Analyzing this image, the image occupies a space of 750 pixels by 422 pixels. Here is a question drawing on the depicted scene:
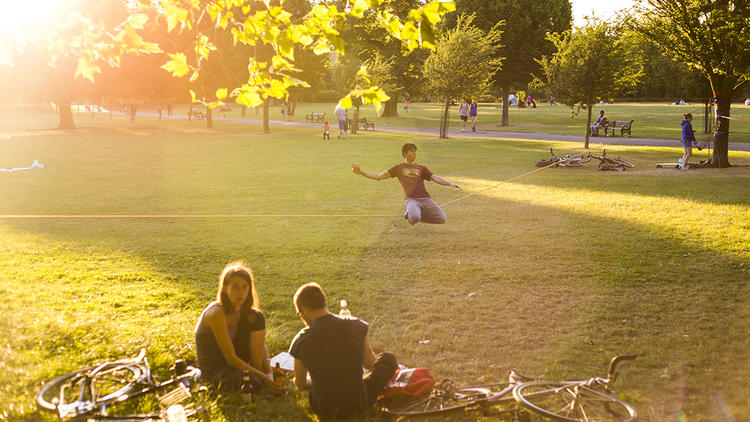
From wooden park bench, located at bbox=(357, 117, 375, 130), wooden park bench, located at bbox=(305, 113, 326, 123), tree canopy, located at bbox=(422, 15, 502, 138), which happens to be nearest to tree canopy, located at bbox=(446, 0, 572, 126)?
wooden park bench, located at bbox=(357, 117, 375, 130)

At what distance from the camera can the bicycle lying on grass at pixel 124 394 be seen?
17.5 feet

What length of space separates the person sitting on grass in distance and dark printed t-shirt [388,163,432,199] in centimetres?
693

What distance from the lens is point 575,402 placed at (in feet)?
17.1

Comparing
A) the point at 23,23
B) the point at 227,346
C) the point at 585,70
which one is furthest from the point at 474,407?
the point at 585,70

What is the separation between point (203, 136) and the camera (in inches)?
1711

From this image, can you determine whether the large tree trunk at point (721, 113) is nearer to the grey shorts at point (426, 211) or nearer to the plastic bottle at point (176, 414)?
the grey shorts at point (426, 211)

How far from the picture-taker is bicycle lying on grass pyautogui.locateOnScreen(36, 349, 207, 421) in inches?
210

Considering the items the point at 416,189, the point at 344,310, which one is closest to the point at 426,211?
the point at 416,189

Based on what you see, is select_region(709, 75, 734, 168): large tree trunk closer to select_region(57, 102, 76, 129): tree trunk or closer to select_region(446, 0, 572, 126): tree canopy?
select_region(446, 0, 572, 126): tree canopy

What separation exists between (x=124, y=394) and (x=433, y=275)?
17.1 feet

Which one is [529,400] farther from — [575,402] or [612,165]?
[612,165]

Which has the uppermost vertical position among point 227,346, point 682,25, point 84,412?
point 682,25

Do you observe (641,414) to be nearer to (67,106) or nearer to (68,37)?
(68,37)

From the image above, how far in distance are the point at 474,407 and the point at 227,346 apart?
2.43m
